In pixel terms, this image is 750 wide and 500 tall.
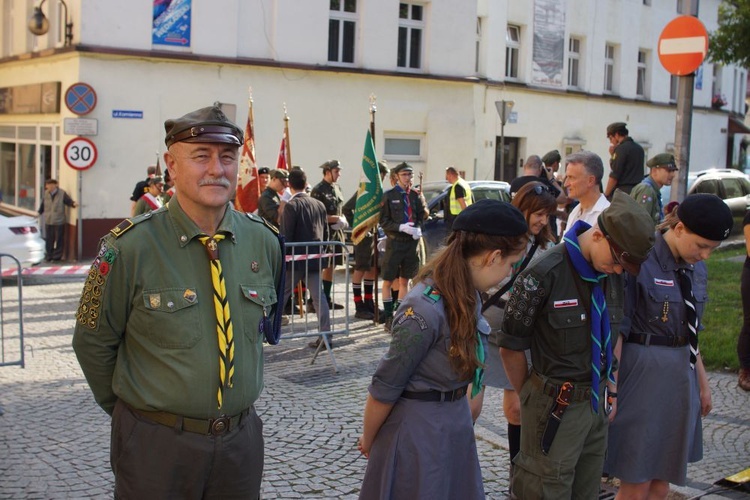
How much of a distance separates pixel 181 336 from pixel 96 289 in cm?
35

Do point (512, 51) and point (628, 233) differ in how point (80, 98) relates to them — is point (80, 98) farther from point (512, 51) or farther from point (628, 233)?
point (628, 233)

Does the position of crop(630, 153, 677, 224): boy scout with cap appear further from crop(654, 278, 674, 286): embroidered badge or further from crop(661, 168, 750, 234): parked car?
crop(661, 168, 750, 234): parked car

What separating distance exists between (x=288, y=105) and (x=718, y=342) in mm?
14046

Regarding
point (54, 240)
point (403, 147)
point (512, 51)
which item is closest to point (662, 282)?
point (54, 240)

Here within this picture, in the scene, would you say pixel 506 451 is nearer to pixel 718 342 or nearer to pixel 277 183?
pixel 718 342

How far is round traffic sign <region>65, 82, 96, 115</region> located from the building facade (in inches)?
4.3

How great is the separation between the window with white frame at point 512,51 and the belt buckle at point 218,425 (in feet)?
84.9

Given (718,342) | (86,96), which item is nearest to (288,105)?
(86,96)

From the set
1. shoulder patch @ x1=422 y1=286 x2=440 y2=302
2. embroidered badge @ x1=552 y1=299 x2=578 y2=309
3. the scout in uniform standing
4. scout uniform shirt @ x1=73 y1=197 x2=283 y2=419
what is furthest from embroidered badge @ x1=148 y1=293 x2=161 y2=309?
the scout in uniform standing

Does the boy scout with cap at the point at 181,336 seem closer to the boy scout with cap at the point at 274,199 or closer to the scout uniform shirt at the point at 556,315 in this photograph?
the scout uniform shirt at the point at 556,315

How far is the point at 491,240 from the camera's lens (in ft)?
11.7

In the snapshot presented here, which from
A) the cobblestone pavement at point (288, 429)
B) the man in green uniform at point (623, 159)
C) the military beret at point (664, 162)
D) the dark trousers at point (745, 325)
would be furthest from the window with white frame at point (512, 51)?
the dark trousers at point (745, 325)

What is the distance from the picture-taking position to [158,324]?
127 inches

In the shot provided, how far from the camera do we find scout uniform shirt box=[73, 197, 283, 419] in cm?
321
